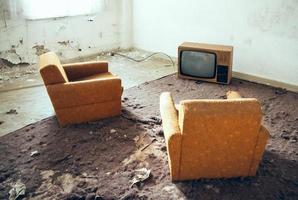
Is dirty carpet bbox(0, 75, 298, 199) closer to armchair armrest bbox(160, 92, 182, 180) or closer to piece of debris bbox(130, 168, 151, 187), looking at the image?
piece of debris bbox(130, 168, 151, 187)

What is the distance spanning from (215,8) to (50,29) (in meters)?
2.42

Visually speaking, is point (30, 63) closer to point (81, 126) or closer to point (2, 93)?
point (2, 93)

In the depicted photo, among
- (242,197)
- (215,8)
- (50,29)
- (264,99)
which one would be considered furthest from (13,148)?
(215,8)

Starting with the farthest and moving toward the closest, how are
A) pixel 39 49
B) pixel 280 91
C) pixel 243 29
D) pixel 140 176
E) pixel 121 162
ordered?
pixel 39 49 → pixel 243 29 → pixel 280 91 → pixel 121 162 → pixel 140 176

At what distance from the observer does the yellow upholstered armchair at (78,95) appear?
266cm

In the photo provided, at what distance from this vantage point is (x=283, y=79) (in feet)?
12.5

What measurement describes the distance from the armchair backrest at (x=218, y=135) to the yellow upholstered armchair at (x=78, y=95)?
3.76 ft

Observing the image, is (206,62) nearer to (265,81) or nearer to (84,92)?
(265,81)

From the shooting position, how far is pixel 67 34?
4.62m

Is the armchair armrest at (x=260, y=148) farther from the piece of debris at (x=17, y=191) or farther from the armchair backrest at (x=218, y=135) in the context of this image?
the piece of debris at (x=17, y=191)

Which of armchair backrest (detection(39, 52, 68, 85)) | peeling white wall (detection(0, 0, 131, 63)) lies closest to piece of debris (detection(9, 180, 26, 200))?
armchair backrest (detection(39, 52, 68, 85))

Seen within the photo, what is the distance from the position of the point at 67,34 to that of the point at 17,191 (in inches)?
121

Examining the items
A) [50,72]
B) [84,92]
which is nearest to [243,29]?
[84,92]

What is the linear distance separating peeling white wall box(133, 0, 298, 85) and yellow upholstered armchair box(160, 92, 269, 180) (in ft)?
6.88
